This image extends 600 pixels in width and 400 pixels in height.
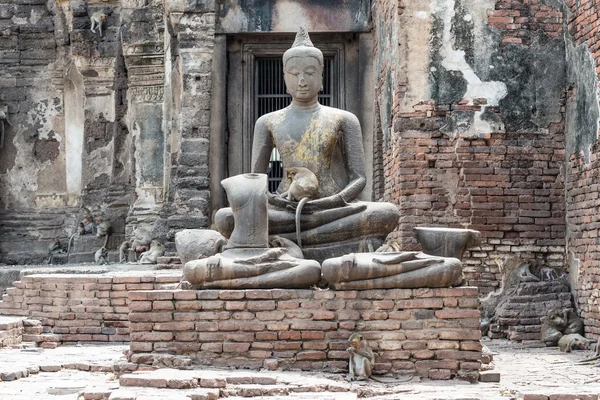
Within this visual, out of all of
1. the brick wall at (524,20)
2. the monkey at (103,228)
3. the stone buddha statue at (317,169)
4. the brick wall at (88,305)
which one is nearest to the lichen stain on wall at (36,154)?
the monkey at (103,228)

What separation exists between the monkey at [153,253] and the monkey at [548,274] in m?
5.20

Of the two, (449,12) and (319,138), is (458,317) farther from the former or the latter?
(449,12)

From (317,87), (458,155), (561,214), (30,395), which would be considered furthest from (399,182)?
(30,395)

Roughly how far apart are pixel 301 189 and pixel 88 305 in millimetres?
3131

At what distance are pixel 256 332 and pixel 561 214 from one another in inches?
214

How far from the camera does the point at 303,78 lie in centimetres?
841

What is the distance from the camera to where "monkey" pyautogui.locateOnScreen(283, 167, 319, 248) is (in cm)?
795

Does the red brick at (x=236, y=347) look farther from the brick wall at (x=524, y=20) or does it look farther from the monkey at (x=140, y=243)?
the monkey at (x=140, y=243)

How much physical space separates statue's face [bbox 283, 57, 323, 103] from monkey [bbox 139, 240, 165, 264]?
6.25 metres

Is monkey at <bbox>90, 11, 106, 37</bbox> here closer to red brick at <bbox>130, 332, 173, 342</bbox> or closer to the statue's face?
the statue's face

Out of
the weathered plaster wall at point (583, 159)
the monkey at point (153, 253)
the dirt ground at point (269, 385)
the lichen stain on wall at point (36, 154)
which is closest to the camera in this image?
the dirt ground at point (269, 385)

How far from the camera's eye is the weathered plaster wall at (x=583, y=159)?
1043 centimetres

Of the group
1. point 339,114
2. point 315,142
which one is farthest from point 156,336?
point 339,114

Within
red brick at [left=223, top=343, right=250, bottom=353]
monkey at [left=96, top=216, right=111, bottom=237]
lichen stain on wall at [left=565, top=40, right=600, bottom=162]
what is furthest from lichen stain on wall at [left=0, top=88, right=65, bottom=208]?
red brick at [left=223, top=343, right=250, bottom=353]
